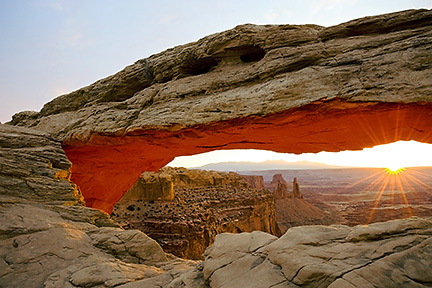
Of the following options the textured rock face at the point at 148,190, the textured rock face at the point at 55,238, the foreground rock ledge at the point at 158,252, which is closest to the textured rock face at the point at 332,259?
the foreground rock ledge at the point at 158,252

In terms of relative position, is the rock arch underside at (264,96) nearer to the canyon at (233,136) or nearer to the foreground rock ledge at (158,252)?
the canyon at (233,136)

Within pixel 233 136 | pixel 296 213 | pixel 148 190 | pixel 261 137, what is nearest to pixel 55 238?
pixel 233 136

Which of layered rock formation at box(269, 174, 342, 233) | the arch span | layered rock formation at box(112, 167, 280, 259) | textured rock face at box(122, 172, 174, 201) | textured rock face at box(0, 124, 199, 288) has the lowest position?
layered rock formation at box(269, 174, 342, 233)

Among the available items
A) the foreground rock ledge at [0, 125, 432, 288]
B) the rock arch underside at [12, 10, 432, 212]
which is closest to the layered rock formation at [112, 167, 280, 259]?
the rock arch underside at [12, 10, 432, 212]

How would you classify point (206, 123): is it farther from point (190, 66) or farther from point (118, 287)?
point (118, 287)

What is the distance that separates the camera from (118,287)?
4.18m

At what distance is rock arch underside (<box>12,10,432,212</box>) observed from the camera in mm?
6594

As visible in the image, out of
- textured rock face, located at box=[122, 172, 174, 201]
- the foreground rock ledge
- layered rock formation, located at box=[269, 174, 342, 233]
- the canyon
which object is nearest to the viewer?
the foreground rock ledge

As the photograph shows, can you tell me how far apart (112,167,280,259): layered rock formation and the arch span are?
25.5 feet

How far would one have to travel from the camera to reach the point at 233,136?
9.80 metres

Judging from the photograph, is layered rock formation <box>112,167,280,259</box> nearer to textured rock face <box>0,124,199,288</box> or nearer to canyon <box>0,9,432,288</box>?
canyon <box>0,9,432,288</box>

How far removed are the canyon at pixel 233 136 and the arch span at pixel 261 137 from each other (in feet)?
0.23

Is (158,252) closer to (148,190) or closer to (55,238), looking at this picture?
(55,238)

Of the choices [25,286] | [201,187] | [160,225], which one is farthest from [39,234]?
[201,187]
